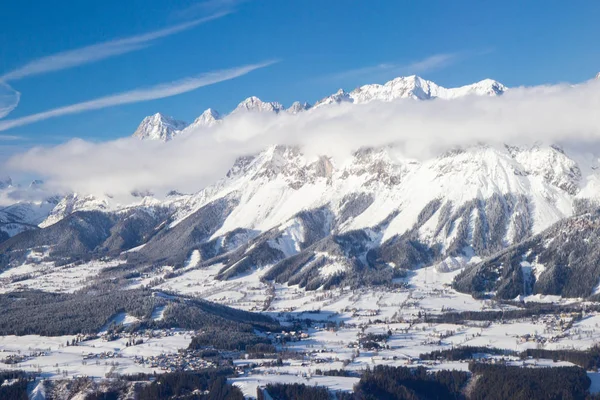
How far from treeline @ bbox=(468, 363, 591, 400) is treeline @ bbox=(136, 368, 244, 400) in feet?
178

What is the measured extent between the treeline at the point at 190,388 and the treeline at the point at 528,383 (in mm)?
54217

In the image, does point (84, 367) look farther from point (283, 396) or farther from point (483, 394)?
point (483, 394)

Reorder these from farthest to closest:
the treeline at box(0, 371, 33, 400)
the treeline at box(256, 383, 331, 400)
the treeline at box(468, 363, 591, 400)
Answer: the treeline at box(0, 371, 33, 400)
the treeline at box(468, 363, 591, 400)
the treeline at box(256, 383, 331, 400)

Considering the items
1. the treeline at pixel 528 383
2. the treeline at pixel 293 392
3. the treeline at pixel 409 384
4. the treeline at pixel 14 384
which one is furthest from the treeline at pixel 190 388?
the treeline at pixel 528 383

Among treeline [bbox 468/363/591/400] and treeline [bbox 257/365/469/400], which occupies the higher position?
treeline [bbox 257/365/469/400]

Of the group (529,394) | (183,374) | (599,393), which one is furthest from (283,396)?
(599,393)

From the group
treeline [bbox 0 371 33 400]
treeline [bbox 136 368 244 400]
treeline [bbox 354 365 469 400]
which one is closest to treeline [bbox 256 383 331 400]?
treeline [bbox 136 368 244 400]

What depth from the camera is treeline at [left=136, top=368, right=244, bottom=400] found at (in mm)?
169875

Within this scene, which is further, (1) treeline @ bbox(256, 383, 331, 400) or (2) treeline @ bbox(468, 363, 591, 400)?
(2) treeline @ bbox(468, 363, 591, 400)

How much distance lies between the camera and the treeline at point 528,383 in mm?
169375

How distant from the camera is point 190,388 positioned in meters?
175

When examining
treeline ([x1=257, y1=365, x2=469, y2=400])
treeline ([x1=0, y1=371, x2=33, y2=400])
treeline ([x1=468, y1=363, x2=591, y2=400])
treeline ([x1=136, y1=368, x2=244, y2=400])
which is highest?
treeline ([x1=0, y1=371, x2=33, y2=400])

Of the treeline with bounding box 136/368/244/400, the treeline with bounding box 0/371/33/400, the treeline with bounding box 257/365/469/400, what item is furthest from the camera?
the treeline with bounding box 0/371/33/400

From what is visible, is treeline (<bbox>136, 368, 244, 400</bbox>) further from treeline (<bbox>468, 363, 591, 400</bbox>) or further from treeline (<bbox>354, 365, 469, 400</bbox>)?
treeline (<bbox>468, 363, 591, 400</bbox>)
